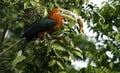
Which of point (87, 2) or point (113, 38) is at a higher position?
point (87, 2)

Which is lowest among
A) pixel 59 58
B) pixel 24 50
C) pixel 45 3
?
pixel 24 50

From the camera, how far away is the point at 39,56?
447cm

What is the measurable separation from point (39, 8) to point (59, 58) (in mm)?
870

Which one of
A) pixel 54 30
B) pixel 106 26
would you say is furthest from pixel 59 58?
pixel 106 26

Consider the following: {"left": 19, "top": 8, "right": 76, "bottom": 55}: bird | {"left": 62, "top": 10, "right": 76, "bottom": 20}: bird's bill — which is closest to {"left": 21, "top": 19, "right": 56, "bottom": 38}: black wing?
{"left": 19, "top": 8, "right": 76, "bottom": 55}: bird

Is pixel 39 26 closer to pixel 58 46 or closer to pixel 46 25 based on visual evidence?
pixel 46 25

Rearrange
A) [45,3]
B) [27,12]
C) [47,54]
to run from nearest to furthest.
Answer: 1. [47,54]
2. [45,3]
3. [27,12]

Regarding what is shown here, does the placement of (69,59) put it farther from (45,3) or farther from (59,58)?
(45,3)

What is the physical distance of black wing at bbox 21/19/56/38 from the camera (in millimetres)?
5078

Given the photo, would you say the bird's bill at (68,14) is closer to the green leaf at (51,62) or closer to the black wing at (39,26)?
the black wing at (39,26)

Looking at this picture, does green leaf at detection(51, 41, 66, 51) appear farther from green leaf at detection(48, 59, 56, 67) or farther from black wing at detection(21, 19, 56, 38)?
black wing at detection(21, 19, 56, 38)

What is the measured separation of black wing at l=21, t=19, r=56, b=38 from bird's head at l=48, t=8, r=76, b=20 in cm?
8

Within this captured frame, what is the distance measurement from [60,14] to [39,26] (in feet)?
0.96

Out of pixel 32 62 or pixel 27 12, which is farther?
pixel 27 12
